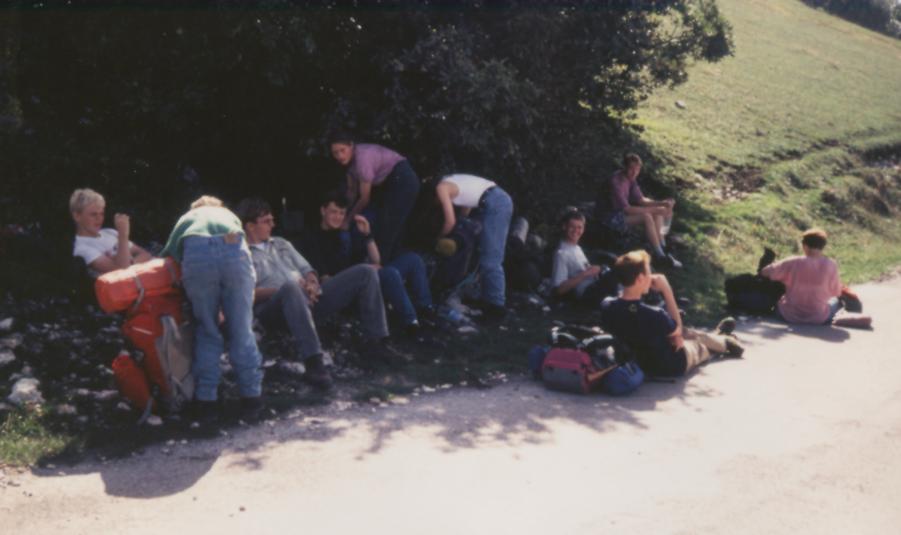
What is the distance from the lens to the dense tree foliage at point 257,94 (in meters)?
9.54

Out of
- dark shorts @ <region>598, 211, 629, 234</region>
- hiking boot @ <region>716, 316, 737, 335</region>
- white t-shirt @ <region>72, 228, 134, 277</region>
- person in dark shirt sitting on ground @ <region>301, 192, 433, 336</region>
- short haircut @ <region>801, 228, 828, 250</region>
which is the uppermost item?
short haircut @ <region>801, 228, 828, 250</region>

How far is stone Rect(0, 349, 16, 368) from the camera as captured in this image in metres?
6.90

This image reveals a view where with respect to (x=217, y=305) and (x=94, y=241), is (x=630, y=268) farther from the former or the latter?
(x=94, y=241)

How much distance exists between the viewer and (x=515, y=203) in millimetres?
11883

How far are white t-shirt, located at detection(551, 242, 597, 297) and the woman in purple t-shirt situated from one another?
1.79 m

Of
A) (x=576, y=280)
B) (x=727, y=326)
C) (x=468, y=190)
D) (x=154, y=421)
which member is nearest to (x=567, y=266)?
(x=576, y=280)

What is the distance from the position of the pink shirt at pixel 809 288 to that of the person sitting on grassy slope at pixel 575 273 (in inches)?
77.3

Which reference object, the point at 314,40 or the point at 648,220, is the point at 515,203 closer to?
the point at 648,220

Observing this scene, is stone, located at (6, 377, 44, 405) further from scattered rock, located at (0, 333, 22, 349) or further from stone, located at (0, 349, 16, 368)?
scattered rock, located at (0, 333, 22, 349)

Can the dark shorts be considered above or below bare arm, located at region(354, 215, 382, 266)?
above

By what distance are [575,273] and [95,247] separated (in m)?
5.07

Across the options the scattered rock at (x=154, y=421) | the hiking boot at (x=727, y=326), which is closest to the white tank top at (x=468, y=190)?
the hiking boot at (x=727, y=326)

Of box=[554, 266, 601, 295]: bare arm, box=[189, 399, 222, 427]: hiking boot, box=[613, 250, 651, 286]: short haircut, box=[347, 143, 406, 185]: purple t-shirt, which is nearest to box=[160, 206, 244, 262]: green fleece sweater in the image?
box=[189, 399, 222, 427]: hiking boot

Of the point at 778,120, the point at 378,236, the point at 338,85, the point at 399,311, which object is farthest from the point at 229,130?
the point at 778,120
